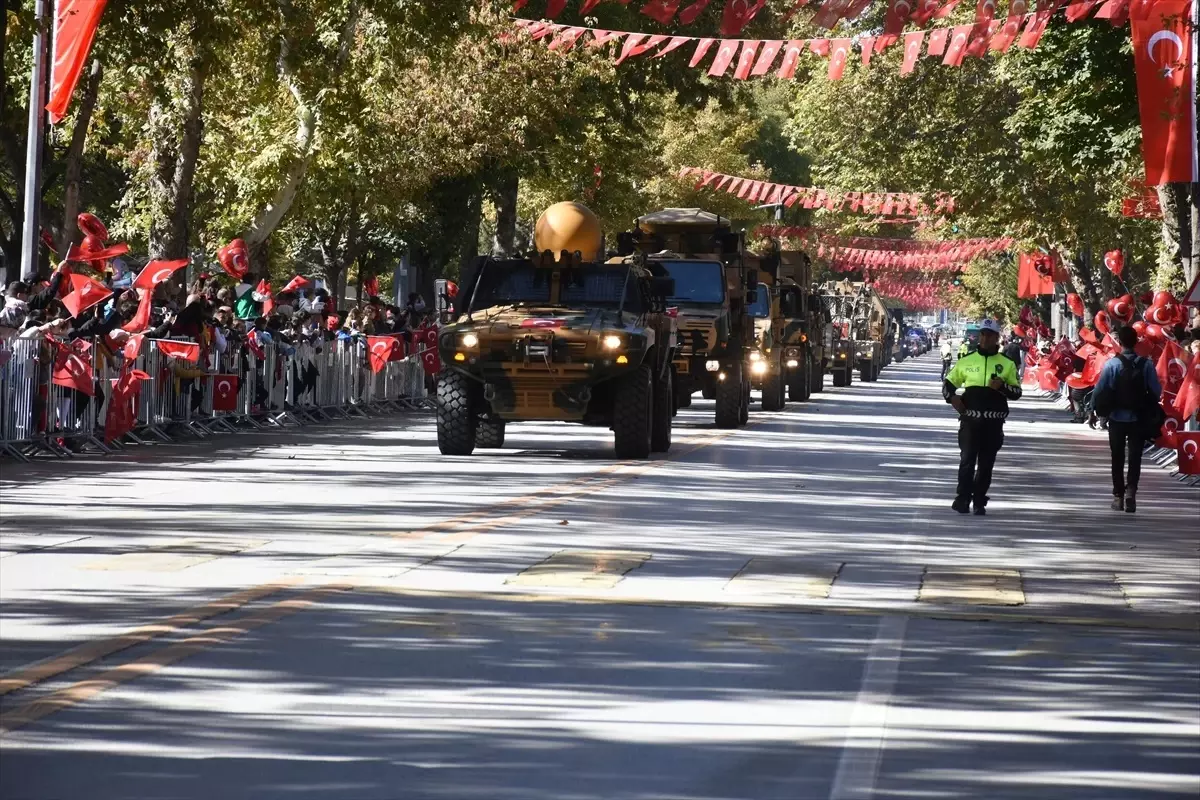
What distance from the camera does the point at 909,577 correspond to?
540 inches

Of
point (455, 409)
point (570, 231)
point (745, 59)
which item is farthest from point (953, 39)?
point (455, 409)

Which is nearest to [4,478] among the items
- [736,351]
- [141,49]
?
[141,49]

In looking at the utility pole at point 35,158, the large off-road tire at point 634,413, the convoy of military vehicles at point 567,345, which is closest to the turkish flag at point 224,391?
the utility pole at point 35,158

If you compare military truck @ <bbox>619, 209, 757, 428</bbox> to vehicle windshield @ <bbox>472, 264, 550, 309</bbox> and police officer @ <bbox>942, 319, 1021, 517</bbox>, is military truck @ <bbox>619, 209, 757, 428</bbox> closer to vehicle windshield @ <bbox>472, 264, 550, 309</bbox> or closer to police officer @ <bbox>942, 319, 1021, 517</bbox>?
vehicle windshield @ <bbox>472, 264, 550, 309</bbox>

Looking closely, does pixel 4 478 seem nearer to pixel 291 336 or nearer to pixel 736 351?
pixel 291 336

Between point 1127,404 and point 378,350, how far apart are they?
18.2 m

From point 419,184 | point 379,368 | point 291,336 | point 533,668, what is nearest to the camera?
point 533,668

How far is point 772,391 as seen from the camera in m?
42.9

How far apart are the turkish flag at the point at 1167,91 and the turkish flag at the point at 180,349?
1110 centimetres

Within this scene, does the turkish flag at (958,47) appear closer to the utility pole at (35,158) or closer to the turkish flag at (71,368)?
the turkish flag at (71,368)

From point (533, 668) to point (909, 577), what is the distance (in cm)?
475

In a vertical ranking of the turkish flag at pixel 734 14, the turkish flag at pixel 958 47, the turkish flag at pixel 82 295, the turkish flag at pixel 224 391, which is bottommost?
the turkish flag at pixel 224 391

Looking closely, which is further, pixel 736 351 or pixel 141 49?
pixel 736 351

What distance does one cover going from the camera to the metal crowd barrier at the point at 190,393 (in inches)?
872
